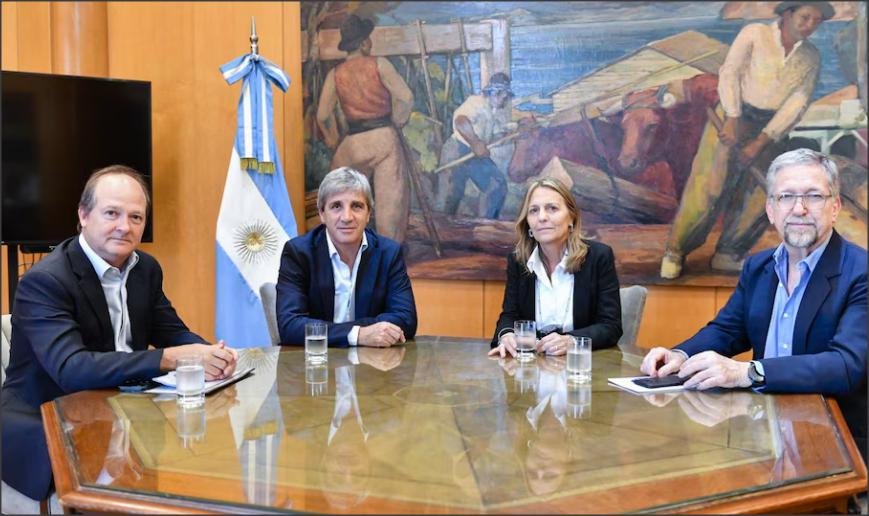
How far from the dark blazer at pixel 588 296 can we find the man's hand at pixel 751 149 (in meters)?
1.05

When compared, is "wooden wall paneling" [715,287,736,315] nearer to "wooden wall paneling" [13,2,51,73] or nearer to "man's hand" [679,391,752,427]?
"man's hand" [679,391,752,427]

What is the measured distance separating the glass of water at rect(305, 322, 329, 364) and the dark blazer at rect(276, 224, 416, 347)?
0.41 m

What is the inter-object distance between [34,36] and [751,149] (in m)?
4.00

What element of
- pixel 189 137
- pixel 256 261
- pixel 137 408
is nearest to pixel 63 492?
pixel 137 408

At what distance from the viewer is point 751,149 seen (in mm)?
3355

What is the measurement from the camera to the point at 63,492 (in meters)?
1.22

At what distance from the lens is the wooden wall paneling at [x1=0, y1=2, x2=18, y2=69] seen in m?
4.07

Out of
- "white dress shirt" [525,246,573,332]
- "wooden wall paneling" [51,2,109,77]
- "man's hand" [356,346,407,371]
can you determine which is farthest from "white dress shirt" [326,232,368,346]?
"wooden wall paneling" [51,2,109,77]

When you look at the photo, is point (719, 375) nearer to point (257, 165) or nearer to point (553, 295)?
point (553, 295)

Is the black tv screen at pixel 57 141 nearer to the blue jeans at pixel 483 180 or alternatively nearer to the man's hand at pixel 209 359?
the blue jeans at pixel 483 180

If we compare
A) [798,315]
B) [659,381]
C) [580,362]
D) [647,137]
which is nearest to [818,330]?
[798,315]

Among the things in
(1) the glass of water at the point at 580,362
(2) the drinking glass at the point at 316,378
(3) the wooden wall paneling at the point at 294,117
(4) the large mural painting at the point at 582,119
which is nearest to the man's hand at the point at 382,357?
(2) the drinking glass at the point at 316,378

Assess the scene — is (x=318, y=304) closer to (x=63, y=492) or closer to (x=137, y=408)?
(x=137, y=408)

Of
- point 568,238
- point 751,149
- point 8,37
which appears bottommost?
point 568,238
